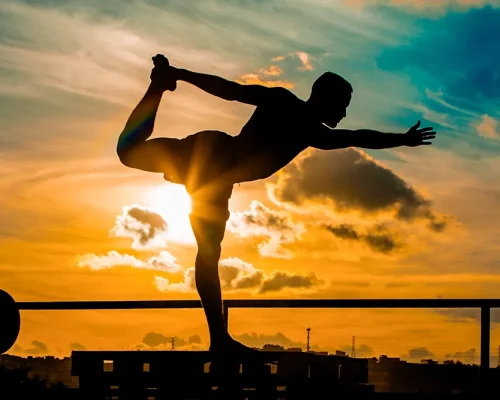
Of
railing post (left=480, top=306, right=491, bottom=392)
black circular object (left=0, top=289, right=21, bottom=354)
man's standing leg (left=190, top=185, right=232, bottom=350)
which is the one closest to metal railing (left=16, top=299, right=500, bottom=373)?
railing post (left=480, top=306, right=491, bottom=392)

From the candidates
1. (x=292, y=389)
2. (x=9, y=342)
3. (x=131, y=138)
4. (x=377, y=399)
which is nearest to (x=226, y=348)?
(x=292, y=389)

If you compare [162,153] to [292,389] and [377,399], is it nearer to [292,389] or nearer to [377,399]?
[292,389]

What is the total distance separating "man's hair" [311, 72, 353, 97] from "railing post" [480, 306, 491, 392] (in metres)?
2.46

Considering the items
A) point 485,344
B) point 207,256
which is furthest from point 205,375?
point 485,344

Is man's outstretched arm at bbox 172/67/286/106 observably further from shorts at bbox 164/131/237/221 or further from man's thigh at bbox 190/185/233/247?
man's thigh at bbox 190/185/233/247

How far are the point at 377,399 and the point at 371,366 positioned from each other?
633 millimetres

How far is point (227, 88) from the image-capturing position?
334 inches

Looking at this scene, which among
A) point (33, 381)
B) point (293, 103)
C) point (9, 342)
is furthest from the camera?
point (9, 342)

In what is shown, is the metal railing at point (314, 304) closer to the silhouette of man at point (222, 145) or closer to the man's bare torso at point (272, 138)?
the silhouette of man at point (222, 145)

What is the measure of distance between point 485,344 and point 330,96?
2.69 meters

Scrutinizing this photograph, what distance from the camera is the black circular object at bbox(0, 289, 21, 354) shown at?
10352mm

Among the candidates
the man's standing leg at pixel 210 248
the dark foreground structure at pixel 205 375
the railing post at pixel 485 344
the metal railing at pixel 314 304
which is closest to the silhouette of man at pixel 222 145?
the man's standing leg at pixel 210 248

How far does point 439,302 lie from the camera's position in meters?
9.61

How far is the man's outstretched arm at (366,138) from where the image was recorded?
8.83m
